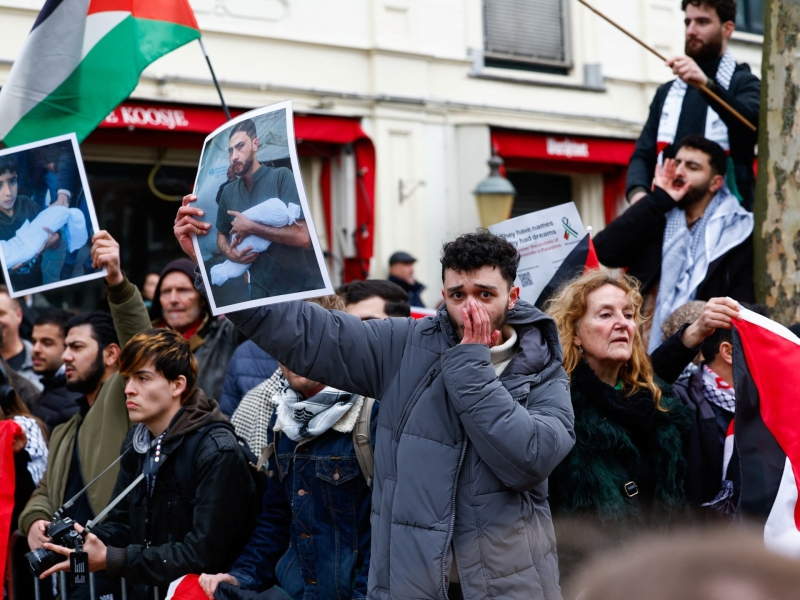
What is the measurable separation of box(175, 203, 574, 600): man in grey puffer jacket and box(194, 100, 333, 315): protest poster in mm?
65

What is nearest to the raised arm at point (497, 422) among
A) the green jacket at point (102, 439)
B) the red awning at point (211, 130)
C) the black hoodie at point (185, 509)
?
the black hoodie at point (185, 509)

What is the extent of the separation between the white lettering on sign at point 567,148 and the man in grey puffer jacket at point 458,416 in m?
9.30

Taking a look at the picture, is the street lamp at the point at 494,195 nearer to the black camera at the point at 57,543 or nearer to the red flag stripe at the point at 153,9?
the red flag stripe at the point at 153,9

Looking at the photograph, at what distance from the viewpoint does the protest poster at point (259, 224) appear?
3.12 m

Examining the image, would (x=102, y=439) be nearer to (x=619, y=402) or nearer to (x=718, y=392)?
(x=619, y=402)

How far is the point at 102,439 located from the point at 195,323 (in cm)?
145

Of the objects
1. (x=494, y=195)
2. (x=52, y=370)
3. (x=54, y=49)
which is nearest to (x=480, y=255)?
(x=54, y=49)

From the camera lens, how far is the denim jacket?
370 cm

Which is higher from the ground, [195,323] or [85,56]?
[85,56]

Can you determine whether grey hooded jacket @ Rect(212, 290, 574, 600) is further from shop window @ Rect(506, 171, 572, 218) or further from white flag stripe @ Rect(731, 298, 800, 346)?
shop window @ Rect(506, 171, 572, 218)

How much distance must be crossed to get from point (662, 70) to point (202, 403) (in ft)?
33.6

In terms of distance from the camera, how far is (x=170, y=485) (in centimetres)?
421

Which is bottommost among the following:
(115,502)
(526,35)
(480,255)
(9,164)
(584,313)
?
(115,502)

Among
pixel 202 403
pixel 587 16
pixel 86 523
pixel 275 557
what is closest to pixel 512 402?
pixel 275 557
